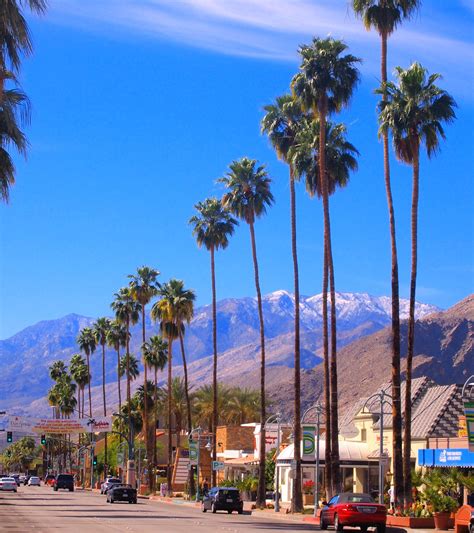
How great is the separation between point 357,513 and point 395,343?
9854 millimetres

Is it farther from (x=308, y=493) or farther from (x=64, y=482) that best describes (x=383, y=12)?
(x=64, y=482)

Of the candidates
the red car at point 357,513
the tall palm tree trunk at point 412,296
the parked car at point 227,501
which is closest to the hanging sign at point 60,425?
the parked car at point 227,501

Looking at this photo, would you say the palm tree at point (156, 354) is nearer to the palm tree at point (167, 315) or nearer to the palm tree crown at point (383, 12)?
the palm tree at point (167, 315)

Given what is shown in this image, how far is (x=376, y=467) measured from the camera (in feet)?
217

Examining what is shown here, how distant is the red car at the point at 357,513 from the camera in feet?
119

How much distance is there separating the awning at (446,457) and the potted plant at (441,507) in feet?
26.8

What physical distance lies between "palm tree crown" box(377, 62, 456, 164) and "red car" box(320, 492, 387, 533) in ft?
57.3

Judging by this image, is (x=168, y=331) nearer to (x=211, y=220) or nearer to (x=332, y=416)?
(x=211, y=220)

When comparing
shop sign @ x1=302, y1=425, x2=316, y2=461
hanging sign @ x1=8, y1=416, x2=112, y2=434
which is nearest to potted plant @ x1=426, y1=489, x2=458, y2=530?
shop sign @ x1=302, y1=425, x2=316, y2=461

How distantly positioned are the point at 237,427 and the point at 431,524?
57.6 meters

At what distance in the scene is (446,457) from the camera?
1998 inches

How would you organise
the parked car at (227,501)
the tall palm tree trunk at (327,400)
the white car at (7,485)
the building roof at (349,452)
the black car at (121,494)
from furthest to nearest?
the white car at (7,485), the black car at (121,494), the building roof at (349,452), the parked car at (227,501), the tall palm tree trunk at (327,400)

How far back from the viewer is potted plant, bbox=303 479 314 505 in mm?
68750

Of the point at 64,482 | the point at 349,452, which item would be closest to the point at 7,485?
the point at 64,482
